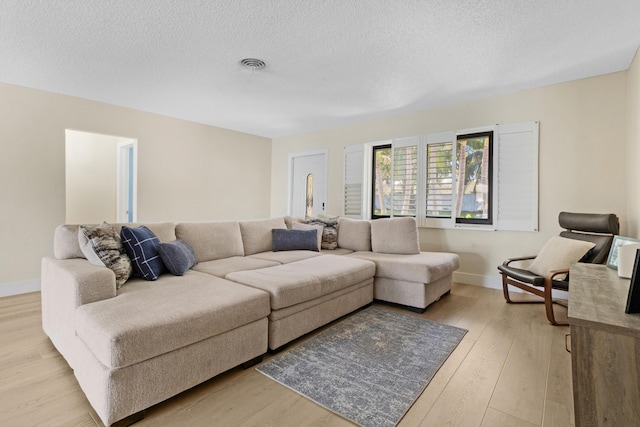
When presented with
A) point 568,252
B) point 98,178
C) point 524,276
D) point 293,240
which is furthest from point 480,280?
point 98,178

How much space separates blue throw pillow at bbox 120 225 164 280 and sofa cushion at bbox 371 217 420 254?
2.47m

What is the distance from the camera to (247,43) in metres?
2.56

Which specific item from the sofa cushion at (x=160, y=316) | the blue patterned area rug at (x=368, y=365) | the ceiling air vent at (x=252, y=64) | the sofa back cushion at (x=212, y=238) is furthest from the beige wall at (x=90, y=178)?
the blue patterned area rug at (x=368, y=365)

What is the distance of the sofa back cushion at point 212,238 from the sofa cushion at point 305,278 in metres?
0.70

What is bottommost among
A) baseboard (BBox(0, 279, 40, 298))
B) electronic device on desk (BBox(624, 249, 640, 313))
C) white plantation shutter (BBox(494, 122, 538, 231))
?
baseboard (BBox(0, 279, 40, 298))

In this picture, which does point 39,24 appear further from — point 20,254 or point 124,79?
point 20,254

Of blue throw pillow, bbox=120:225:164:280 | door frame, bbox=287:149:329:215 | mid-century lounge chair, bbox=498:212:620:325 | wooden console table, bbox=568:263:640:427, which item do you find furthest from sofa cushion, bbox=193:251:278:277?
door frame, bbox=287:149:329:215

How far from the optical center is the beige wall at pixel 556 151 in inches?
120

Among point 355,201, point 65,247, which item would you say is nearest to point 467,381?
point 65,247

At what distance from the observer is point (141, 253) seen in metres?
2.25

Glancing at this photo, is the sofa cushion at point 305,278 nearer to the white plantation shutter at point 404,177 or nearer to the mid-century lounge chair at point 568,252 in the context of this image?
the mid-century lounge chair at point 568,252

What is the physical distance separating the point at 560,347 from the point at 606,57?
262 cm

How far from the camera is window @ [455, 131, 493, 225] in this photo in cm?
382

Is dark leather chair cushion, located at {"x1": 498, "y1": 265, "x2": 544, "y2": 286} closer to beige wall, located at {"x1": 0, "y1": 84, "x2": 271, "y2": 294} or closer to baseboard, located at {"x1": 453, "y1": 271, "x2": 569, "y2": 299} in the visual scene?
baseboard, located at {"x1": 453, "y1": 271, "x2": 569, "y2": 299}
